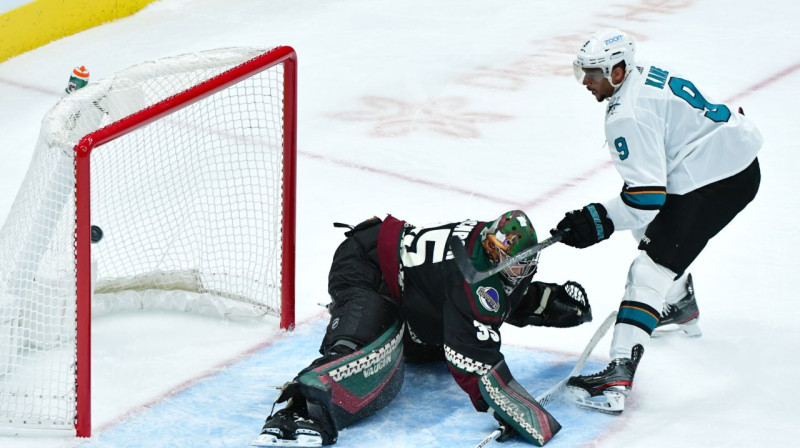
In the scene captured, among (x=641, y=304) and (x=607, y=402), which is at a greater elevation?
(x=641, y=304)

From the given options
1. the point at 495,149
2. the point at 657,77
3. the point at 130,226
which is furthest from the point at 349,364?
the point at 495,149

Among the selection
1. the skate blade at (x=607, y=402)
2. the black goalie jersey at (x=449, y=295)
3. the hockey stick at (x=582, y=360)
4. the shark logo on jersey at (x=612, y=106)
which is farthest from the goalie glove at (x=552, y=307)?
the shark logo on jersey at (x=612, y=106)

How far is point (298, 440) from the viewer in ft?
11.2

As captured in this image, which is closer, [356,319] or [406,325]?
[356,319]

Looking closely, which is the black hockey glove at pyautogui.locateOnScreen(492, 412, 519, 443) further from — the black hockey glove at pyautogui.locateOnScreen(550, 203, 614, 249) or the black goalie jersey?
the black hockey glove at pyautogui.locateOnScreen(550, 203, 614, 249)

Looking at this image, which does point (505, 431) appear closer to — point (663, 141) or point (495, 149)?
point (663, 141)

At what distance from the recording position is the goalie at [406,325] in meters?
3.43

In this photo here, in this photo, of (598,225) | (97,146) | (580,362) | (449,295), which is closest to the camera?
(97,146)

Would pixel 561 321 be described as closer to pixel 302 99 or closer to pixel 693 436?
pixel 693 436

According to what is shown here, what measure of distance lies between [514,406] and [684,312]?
94 centimetres

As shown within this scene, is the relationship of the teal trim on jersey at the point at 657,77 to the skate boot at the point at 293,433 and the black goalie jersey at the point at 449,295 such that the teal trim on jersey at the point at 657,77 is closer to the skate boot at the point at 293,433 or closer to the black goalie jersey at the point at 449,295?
the black goalie jersey at the point at 449,295

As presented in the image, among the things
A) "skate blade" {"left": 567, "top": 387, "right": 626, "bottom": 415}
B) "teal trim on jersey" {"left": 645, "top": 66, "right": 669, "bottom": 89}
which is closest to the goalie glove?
"skate blade" {"left": 567, "top": 387, "right": 626, "bottom": 415}

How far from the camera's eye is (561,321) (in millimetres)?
4008

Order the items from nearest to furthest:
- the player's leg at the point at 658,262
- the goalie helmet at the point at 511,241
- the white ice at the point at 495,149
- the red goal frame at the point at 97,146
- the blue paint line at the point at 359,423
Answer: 1. the red goal frame at the point at 97,146
2. the goalie helmet at the point at 511,241
3. the blue paint line at the point at 359,423
4. the player's leg at the point at 658,262
5. the white ice at the point at 495,149
